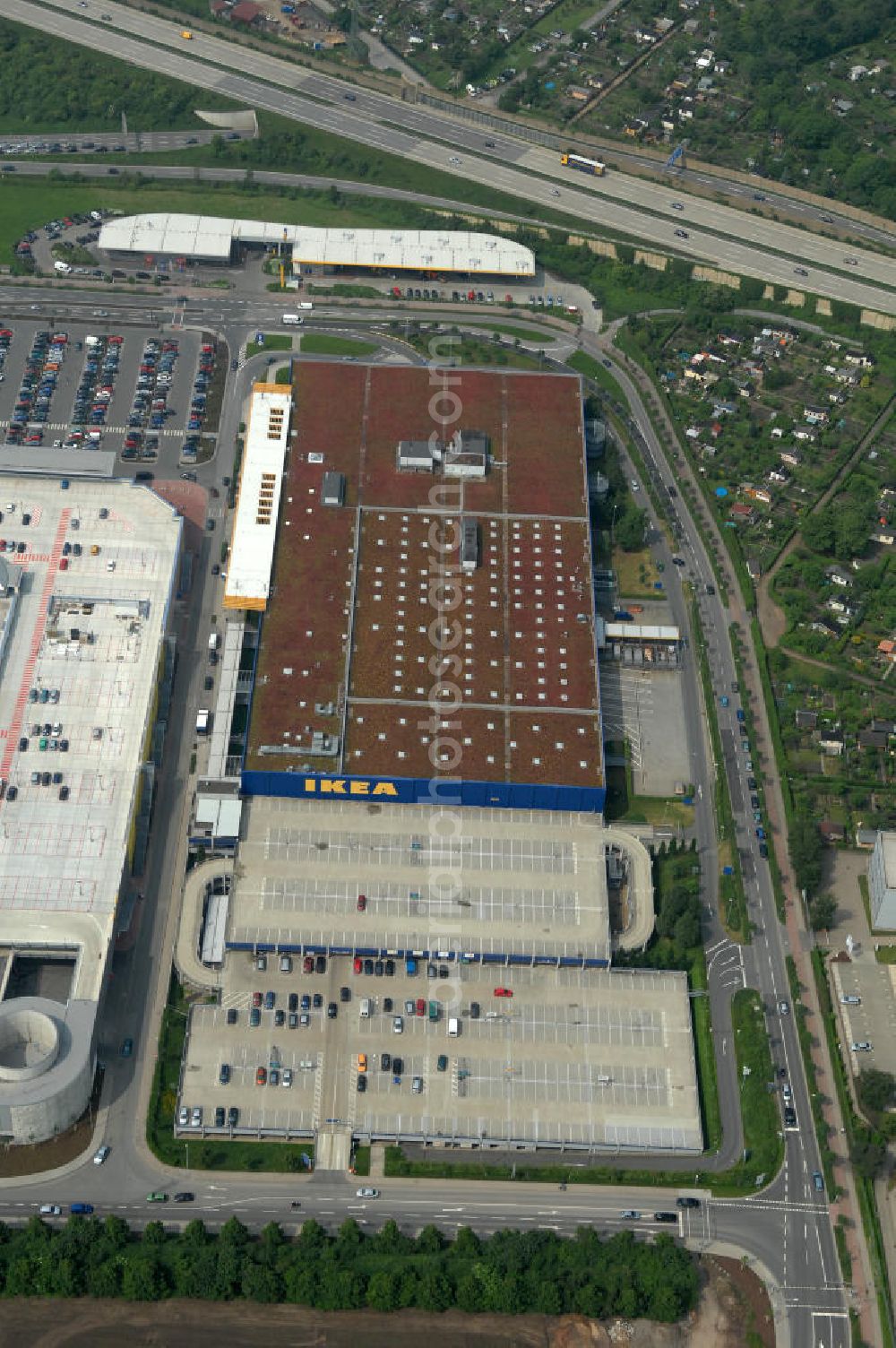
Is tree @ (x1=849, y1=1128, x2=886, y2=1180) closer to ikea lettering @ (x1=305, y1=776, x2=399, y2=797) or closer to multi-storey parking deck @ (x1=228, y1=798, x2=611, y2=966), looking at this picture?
multi-storey parking deck @ (x1=228, y1=798, x2=611, y2=966)

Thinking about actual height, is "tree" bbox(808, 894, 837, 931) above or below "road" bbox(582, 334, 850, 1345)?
above

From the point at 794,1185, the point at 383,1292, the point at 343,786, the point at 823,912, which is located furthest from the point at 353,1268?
the point at 823,912

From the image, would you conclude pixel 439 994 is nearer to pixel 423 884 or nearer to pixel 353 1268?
pixel 423 884

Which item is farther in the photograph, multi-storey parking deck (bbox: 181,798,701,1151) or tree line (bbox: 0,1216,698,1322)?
multi-storey parking deck (bbox: 181,798,701,1151)

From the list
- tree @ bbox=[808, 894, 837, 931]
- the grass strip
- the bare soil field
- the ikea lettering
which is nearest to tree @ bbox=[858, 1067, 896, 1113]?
the grass strip

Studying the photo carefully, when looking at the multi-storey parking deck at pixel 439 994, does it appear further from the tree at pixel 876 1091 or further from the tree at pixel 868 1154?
the tree at pixel 876 1091
